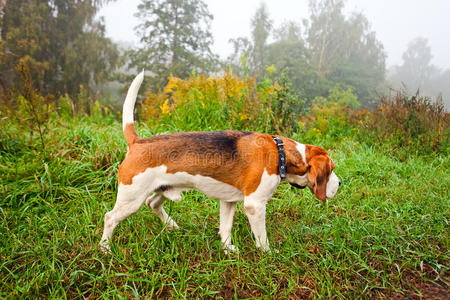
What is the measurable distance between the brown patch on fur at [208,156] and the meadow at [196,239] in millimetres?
655

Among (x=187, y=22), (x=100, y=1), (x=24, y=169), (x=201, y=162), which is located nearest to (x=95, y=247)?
(x=201, y=162)

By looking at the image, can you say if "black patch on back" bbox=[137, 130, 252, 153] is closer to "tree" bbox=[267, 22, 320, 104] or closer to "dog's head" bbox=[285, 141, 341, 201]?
"dog's head" bbox=[285, 141, 341, 201]

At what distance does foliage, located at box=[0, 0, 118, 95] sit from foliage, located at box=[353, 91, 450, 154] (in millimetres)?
14228

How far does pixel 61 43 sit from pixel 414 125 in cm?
1857

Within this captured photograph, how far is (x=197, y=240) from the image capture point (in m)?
2.29

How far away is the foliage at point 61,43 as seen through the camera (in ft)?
41.7

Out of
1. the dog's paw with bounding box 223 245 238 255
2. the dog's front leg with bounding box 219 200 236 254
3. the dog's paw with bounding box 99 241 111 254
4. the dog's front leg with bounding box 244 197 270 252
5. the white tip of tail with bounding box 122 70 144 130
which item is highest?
the white tip of tail with bounding box 122 70 144 130

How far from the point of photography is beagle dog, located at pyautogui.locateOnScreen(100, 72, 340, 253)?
1.92 m

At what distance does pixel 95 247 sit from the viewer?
6.73 feet

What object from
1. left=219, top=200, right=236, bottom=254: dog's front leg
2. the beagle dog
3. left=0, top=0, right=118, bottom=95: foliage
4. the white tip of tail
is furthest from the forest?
left=0, top=0, right=118, bottom=95: foliage

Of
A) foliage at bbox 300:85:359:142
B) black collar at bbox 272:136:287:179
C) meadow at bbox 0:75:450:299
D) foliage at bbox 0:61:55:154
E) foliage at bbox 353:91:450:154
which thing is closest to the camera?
meadow at bbox 0:75:450:299

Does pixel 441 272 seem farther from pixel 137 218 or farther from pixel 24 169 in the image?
pixel 24 169

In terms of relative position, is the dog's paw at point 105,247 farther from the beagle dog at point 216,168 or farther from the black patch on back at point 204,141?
the black patch on back at point 204,141

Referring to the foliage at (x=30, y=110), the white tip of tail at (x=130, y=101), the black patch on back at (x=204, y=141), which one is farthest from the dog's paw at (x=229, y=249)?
the foliage at (x=30, y=110)
